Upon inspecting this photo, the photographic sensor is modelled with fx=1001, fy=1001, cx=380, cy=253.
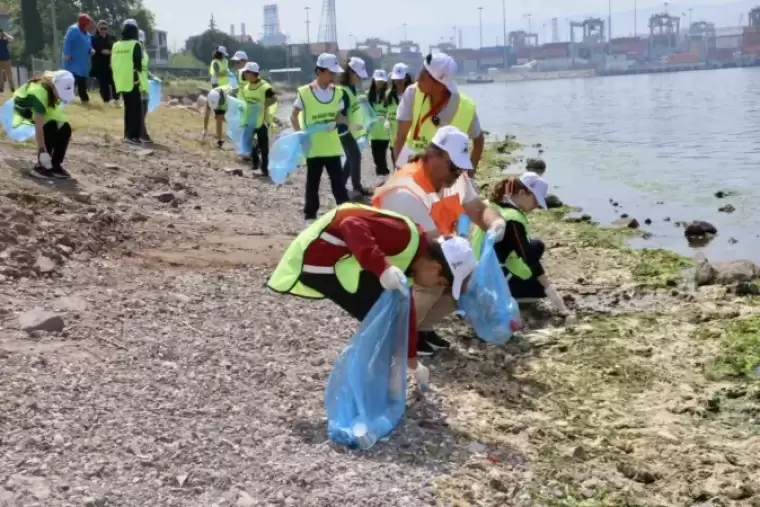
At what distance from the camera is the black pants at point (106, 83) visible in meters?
17.7

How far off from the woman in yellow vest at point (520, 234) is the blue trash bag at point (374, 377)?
213cm

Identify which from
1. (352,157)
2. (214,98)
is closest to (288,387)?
(352,157)

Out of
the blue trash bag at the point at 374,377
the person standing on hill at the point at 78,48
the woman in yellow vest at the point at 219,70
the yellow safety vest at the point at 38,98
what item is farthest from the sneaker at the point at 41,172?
the woman in yellow vest at the point at 219,70

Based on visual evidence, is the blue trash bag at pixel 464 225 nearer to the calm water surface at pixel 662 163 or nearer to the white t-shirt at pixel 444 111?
the white t-shirt at pixel 444 111

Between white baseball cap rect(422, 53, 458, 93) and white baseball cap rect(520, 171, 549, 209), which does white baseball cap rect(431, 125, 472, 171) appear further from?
white baseball cap rect(520, 171, 549, 209)

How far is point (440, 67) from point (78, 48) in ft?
39.2

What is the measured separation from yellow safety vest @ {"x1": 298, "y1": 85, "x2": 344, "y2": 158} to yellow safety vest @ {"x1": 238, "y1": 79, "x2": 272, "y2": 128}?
4485 mm

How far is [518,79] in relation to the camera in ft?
539

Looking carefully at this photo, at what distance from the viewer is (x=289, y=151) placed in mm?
9953

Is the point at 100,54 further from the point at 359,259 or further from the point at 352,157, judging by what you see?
the point at 359,259

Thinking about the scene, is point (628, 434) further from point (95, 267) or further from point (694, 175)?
point (694, 175)

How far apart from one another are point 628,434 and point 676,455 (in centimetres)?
33

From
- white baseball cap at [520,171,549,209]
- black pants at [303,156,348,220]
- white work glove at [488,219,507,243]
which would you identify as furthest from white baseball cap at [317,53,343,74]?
Answer: white work glove at [488,219,507,243]

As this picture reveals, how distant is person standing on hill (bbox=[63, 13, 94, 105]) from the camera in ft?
55.6
